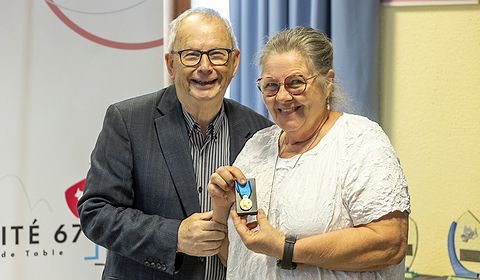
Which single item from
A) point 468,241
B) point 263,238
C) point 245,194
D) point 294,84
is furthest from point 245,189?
point 468,241

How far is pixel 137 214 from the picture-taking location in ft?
5.79

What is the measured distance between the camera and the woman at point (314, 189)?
4.44ft

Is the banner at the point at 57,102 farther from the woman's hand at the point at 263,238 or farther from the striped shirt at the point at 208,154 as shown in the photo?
the woman's hand at the point at 263,238

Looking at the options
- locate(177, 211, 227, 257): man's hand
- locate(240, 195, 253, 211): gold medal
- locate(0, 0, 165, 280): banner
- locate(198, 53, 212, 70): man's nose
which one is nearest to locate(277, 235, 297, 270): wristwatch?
locate(240, 195, 253, 211): gold medal

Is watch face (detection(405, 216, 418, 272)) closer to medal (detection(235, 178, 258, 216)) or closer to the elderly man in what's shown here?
the elderly man

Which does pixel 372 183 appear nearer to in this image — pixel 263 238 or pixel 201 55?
pixel 263 238

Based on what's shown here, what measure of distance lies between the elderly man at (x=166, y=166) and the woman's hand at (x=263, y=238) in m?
0.30

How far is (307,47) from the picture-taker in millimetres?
1474

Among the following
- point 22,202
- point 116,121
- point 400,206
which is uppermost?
point 116,121

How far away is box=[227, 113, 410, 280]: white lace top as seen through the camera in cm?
137

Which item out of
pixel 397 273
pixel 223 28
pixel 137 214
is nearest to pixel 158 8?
pixel 223 28

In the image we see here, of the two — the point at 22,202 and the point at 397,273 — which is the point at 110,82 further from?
the point at 397,273

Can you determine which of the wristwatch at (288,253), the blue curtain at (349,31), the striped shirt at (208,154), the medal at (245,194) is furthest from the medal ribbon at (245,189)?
the blue curtain at (349,31)

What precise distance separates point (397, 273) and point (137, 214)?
67 cm
